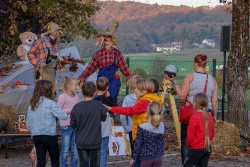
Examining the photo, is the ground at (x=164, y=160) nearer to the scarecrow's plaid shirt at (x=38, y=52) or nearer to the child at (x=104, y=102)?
the scarecrow's plaid shirt at (x=38, y=52)

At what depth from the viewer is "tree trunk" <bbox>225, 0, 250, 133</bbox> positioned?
520 inches

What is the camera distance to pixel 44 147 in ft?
26.6

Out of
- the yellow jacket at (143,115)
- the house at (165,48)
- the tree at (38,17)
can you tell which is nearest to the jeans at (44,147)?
the yellow jacket at (143,115)

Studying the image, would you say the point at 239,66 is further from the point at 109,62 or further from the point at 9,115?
the point at 9,115

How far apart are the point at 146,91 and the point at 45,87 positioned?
1.27m

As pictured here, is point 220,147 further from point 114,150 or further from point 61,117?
point 61,117

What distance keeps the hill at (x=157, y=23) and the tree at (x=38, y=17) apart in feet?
75.6

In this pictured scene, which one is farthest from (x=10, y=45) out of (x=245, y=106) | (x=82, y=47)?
(x=82, y=47)

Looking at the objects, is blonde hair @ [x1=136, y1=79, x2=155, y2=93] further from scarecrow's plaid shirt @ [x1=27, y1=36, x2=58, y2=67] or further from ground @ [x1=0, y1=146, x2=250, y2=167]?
scarecrow's plaid shirt @ [x1=27, y1=36, x2=58, y2=67]

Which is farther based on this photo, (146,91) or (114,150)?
(114,150)

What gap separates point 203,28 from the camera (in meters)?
60.6

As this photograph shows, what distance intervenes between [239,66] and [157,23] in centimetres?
5502

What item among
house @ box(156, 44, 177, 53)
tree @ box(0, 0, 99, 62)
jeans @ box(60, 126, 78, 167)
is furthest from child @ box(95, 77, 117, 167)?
house @ box(156, 44, 177, 53)

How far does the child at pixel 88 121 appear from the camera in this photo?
7535 mm
